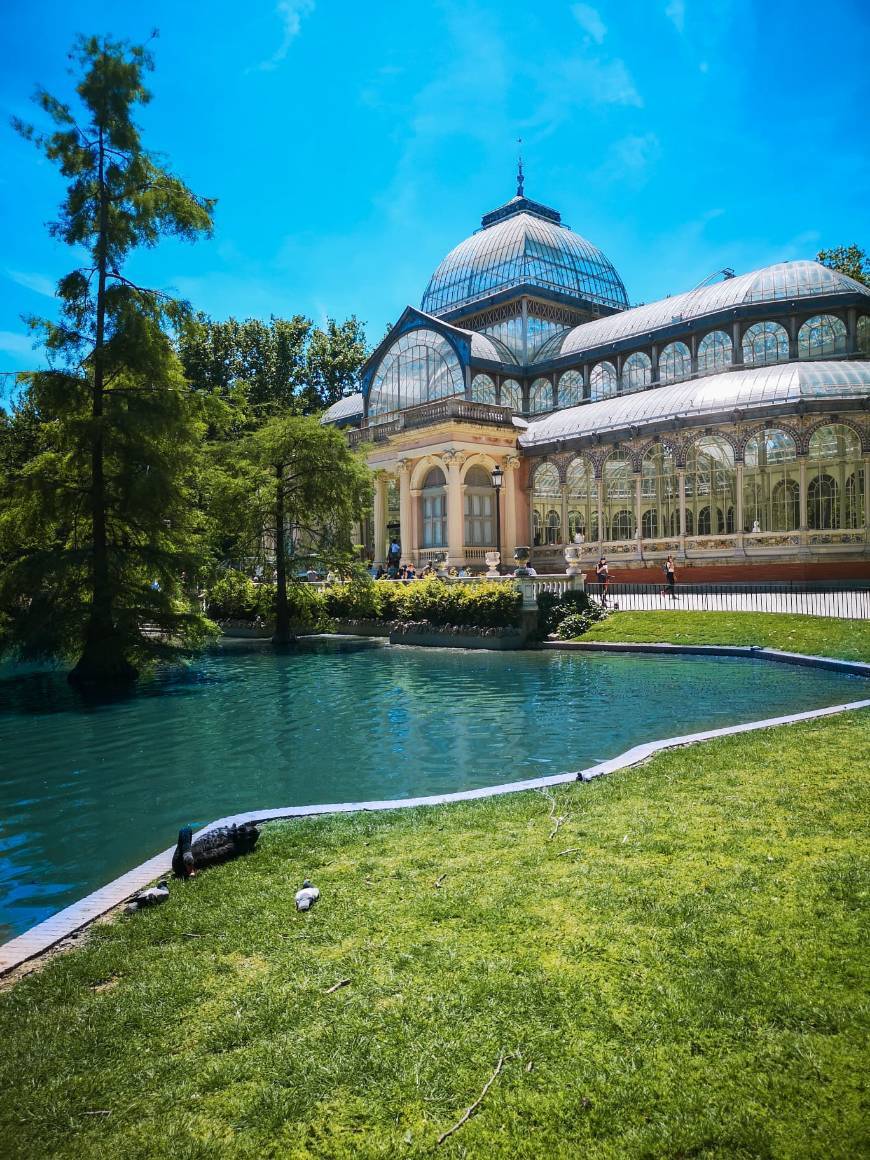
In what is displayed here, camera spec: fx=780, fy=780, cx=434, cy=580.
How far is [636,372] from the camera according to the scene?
132 feet

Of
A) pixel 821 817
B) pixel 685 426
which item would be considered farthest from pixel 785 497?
pixel 821 817

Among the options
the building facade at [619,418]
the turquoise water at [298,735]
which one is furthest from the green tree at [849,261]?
the turquoise water at [298,735]

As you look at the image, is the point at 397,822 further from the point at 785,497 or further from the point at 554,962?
the point at 785,497

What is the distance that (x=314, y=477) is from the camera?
2656 cm

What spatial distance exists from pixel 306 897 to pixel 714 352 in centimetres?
3704

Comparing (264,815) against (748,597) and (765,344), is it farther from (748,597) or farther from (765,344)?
(765,344)

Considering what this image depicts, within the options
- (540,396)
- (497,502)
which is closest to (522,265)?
(540,396)

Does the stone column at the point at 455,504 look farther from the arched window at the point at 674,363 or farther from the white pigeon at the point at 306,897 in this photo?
the white pigeon at the point at 306,897

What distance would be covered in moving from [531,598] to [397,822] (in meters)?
18.0

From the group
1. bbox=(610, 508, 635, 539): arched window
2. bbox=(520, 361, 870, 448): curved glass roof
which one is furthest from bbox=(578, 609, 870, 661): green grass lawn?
bbox=(610, 508, 635, 539): arched window

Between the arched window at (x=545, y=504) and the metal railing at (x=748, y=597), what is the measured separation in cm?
1001

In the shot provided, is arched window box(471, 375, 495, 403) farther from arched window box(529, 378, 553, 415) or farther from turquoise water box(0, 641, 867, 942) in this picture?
turquoise water box(0, 641, 867, 942)

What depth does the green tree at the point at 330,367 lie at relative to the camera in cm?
5822

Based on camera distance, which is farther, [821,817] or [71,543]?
[71,543]
